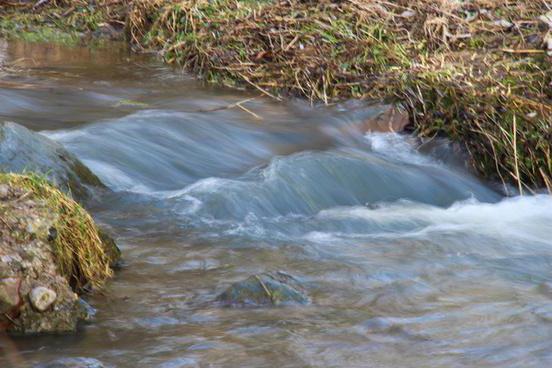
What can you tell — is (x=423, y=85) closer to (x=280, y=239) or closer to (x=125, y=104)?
(x=125, y=104)

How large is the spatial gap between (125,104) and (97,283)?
3.94m

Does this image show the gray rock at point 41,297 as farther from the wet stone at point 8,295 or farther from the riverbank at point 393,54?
the riverbank at point 393,54

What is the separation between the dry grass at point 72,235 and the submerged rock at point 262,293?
60cm

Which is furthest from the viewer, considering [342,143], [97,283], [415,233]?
[342,143]

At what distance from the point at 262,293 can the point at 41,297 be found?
1057 millimetres

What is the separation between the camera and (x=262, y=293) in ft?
14.9

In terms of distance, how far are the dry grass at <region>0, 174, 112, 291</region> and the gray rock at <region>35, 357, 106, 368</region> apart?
646 millimetres

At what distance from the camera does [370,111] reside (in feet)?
28.4

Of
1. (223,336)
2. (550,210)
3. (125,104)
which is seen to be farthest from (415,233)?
(125,104)

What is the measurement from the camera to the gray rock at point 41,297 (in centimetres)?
394

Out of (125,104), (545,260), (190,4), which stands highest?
(190,4)

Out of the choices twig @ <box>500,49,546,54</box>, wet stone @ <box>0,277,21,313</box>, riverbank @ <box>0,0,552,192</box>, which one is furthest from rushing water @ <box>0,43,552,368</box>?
twig @ <box>500,49,546,54</box>

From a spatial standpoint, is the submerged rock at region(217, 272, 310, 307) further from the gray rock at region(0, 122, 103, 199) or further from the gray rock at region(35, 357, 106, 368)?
the gray rock at region(0, 122, 103, 199)

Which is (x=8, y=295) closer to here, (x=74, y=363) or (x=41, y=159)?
(x=74, y=363)
